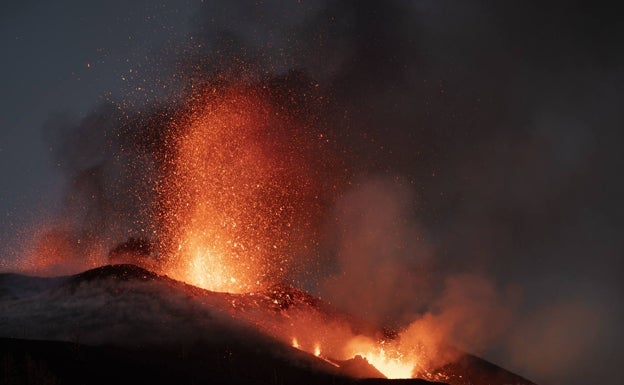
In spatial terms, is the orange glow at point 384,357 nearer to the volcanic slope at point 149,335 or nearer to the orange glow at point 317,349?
the volcanic slope at point 149,335

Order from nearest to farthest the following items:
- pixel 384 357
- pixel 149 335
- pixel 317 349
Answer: pixel 149 335, pixel 317 349, pixel 384 357

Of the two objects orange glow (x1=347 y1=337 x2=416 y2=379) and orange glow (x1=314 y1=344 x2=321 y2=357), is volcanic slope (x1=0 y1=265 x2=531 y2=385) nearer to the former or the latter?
orange glow (x1=314 y1=344 x2=321 y2=357)

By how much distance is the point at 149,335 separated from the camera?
79938 millimetres

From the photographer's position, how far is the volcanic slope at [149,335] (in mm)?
60719

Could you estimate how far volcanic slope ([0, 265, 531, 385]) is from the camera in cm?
6072

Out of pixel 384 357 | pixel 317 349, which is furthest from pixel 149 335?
pixel 384 357

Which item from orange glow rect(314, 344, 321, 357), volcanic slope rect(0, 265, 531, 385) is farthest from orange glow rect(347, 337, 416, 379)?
orange glow rect(314, 344, 321, 357)

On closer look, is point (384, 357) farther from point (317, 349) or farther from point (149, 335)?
point (149, 335)

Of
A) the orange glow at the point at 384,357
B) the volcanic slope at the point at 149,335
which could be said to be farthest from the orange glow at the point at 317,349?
the orange glow at the point at 384,357

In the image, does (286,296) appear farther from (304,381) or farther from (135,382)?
(135,382)

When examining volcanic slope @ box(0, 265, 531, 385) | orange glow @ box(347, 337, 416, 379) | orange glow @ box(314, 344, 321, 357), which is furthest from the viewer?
orange glow @ box(347, 337, 416, 379)

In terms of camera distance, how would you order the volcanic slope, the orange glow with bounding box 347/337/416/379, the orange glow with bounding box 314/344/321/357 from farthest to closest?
the orange glow with bounding box 347/337/416/379
the orange glow with bounding box 314/344/321/357
the volcanic slope

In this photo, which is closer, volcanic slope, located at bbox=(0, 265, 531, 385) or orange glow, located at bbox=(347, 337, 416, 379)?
volcanic slope, located at bbox=(0, 265, 531, 385)

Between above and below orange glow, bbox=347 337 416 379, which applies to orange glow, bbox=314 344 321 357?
below
